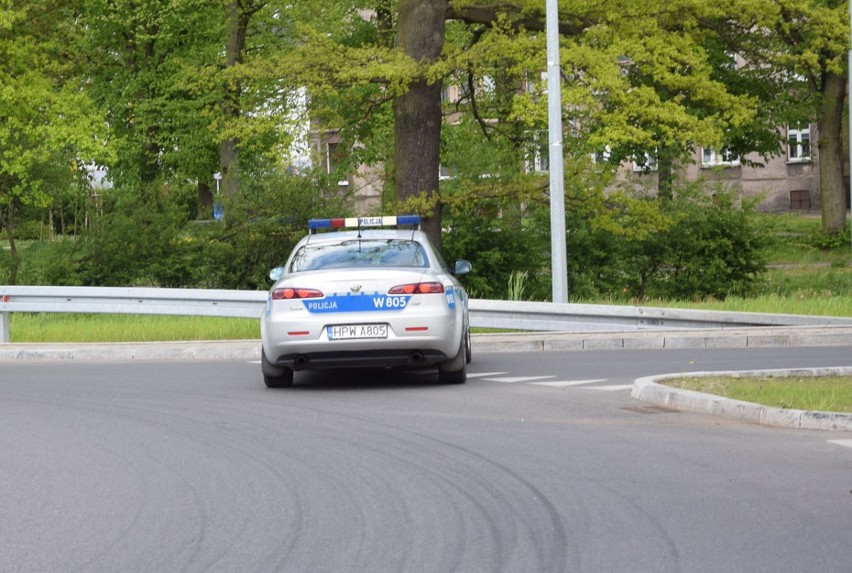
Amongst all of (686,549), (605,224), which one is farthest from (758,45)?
(686,549)

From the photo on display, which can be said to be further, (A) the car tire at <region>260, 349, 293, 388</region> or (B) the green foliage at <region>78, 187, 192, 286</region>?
A: (B) the green foliage at <region>78, 187, 192, 286</region>

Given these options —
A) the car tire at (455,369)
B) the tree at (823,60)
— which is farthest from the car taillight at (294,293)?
the tree at (823,60)

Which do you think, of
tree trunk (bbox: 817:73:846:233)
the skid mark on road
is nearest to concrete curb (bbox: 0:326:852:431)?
the skid mark on road

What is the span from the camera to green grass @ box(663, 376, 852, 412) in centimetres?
1076

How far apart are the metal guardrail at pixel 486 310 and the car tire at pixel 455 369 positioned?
4.69m

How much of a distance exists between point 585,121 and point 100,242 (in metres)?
10.6

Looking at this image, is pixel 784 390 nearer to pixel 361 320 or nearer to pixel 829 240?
pixel 361 320

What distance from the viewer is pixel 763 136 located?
4581 centimetres

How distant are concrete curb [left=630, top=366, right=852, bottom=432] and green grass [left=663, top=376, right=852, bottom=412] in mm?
108

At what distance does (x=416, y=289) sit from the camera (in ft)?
43.1

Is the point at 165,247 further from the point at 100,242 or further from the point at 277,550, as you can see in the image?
the point at 277,550

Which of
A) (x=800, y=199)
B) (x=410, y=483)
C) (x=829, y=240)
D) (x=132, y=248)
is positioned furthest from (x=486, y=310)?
(x=800, y=199)

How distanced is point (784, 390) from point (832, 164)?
32.5 metres

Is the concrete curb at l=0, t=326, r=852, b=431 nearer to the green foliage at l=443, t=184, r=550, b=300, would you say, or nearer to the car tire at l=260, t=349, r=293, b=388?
the car tire at l=260, t=349, r=293, b=388
